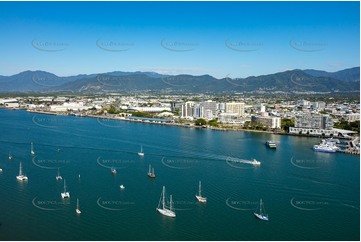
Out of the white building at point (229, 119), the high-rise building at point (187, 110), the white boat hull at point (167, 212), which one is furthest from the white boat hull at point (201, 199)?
the high-rise building at point (187, 110)

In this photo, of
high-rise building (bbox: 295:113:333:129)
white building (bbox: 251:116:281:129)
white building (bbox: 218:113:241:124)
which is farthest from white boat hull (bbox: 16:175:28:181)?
white building (bbox: 218:113:241:124)

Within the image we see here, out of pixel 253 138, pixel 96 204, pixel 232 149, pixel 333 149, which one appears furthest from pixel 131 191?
pixel 253 138

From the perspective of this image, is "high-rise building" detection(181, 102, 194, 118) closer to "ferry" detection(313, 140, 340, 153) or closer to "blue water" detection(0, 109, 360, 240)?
"blue water" detection(0, 109, 360, 240)

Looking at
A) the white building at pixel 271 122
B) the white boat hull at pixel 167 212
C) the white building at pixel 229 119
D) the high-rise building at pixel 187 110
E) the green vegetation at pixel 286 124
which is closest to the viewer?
the white boat hull at pixel 167 212

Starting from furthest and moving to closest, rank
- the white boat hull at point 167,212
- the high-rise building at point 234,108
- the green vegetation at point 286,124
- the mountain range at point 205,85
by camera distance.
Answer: the mountain range at point 205,85 → the high-rise building at point 234,108 → the green vegetation at point 286,124 → the white boat hull at point 167,212

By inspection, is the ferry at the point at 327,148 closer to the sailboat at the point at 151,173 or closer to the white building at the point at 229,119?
the sailboat at the point at 151,173

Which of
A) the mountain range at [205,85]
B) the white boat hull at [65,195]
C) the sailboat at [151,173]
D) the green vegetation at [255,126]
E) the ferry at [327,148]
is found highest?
the mountain range at [205,85]

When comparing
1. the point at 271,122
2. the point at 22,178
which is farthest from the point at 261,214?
the point at 271,122

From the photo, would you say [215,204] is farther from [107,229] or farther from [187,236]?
[107,229]

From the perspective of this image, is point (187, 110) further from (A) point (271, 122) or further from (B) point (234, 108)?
(A) point (271, 122)
